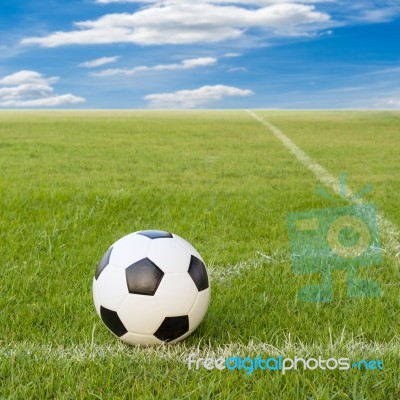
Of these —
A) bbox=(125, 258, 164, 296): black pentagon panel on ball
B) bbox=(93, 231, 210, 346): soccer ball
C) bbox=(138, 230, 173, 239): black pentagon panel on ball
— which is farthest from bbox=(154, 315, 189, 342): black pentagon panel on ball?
bbox=(138, 230, 173, 239): black pentagon panel on ball

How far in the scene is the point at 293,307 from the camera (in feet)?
11.8

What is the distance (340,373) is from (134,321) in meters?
1.13

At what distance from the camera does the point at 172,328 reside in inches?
117

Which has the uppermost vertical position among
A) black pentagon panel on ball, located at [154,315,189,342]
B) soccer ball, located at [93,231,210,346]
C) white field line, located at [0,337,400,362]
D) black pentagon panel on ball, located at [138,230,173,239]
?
black pentagon panel on ball, located at [138,230,173,239]

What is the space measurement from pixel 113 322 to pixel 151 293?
0.94ft

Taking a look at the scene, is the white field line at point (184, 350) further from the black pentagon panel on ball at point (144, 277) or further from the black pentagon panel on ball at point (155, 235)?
the black pentagon panel on ball at point (155, 235)

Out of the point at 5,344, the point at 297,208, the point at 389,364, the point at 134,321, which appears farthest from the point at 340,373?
the point at 297,208

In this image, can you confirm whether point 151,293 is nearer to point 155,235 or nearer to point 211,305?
point 155,235

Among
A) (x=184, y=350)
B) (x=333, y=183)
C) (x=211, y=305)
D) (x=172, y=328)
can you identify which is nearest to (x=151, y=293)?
(x=172, y=328)

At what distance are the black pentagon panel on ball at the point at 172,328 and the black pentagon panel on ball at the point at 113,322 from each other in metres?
0.20

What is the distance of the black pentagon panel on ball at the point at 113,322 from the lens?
2991mm

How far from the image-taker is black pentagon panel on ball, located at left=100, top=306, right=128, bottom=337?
118 inches

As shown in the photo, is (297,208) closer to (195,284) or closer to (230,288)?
(230,288)

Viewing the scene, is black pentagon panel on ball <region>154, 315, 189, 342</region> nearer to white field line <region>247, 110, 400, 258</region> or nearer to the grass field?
the grass field
